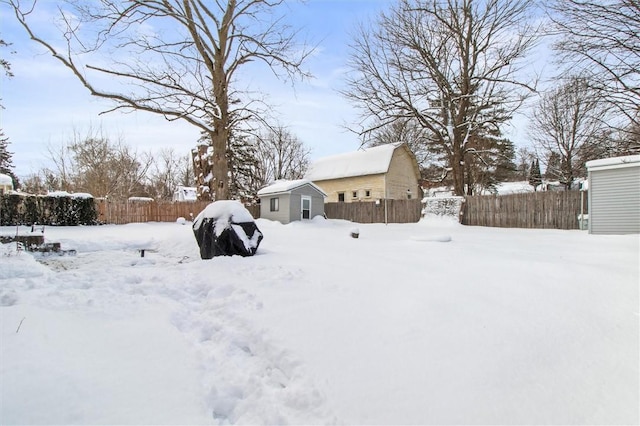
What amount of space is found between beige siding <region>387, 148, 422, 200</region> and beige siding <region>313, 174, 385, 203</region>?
72 centimetres

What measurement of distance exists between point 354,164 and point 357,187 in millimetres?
1933

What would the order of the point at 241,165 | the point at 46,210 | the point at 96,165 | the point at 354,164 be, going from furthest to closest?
the point at 241,165 → the point at 354,164 → the point at 96,165 → the point at 46,210

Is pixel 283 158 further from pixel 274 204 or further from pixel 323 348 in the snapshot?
pixel 323 348

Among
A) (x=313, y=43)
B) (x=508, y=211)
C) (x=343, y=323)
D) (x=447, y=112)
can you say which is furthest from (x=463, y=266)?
(x=447, y=112)

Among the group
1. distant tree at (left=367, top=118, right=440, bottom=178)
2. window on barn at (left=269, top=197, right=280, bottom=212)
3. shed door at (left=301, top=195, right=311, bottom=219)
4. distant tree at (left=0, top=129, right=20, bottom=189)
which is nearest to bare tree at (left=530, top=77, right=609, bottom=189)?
distant tree at (left=367, top=118, right=440, bottom=178)

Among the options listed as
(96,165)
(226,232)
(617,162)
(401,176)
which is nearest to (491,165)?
(401,176)

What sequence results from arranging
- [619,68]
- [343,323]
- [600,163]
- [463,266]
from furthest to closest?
[600,163] → [619,68] → [463,266] → [343,323]

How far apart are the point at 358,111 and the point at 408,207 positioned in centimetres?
612

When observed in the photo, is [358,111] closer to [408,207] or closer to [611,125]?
[408,207]

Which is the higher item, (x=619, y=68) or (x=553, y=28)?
(x=553, y=28)

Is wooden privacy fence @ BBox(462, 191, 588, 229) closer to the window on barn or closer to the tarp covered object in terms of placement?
the window on barn

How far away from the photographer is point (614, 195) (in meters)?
8.69

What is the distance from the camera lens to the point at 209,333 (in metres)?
2.75

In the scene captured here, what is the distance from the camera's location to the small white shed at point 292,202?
18.1 metres
